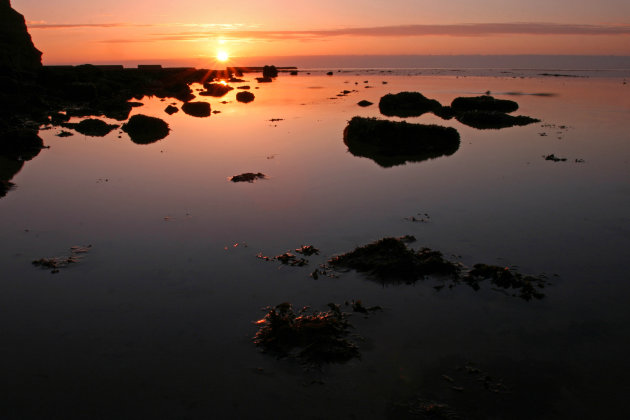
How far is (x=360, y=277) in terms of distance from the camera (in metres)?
10.2

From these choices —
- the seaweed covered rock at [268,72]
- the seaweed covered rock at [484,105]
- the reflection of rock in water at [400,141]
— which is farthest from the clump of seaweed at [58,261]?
the seaweed covered rock at [268,72]

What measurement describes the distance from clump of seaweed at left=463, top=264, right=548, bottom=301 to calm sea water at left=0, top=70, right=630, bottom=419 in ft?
0.99

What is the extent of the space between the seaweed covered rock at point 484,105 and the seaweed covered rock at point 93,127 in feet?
114

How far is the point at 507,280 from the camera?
974 cm

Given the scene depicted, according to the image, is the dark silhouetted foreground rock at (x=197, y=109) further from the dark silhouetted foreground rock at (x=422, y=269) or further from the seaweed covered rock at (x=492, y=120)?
the dark silhouetted foreground rock at (x=422, y=269)

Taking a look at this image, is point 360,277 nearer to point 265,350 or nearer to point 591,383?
point 265,350

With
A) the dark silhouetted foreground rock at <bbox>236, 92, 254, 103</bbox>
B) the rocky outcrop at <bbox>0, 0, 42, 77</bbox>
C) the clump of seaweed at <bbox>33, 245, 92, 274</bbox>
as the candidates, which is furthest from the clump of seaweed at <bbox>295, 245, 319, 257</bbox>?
the rocky outcrop at <bbox>0, 0, 42, 77</bbox>

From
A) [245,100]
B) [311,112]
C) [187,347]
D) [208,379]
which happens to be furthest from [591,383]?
[245,100]

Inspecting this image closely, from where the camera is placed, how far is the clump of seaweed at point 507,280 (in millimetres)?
9344

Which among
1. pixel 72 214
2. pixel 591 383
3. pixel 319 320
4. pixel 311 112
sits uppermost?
pixel 311 112

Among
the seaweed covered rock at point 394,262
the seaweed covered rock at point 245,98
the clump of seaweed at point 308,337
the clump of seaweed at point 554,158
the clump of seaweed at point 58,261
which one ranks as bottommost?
the clump of seaweed at point 308,337

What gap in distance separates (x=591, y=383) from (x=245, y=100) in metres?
54.2

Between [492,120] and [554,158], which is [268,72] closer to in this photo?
[492,120]

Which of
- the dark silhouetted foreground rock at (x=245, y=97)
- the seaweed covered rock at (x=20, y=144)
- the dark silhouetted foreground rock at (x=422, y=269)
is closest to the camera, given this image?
the dark silhouetted foreground rock at (x=422, y=269)
